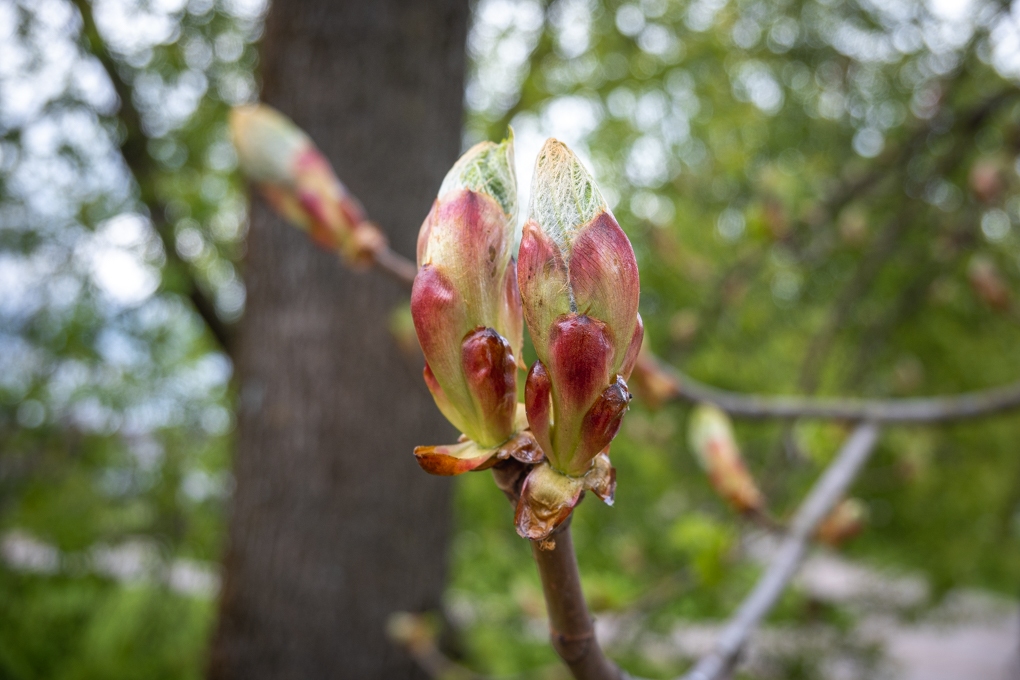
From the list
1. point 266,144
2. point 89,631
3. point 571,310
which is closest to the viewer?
point 571,310

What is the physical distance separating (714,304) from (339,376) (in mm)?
1003

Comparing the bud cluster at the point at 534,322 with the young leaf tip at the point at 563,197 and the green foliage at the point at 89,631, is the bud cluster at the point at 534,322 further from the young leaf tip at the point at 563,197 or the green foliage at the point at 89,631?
the green foliage at the point at 89,631

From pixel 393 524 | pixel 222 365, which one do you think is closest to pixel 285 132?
pixel 393 524

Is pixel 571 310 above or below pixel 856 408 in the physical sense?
below

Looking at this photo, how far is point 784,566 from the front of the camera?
0.93 meters

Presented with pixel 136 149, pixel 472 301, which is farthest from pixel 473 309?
pixel 136 149

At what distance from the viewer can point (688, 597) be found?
6.34ft

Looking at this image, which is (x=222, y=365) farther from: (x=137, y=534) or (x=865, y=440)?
(x=865, y=440)

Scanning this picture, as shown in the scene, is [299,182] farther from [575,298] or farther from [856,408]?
[856,408]

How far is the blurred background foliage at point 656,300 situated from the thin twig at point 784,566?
24 centimetres

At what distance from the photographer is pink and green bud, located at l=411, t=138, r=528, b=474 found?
1.16 ft

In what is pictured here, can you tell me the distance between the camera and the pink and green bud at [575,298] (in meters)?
0.33

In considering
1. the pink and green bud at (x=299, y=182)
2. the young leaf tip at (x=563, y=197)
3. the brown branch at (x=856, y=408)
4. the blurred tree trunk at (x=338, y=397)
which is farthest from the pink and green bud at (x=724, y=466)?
the blurred tree trunk at (x=338, y=397)

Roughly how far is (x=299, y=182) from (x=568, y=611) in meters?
0.59
